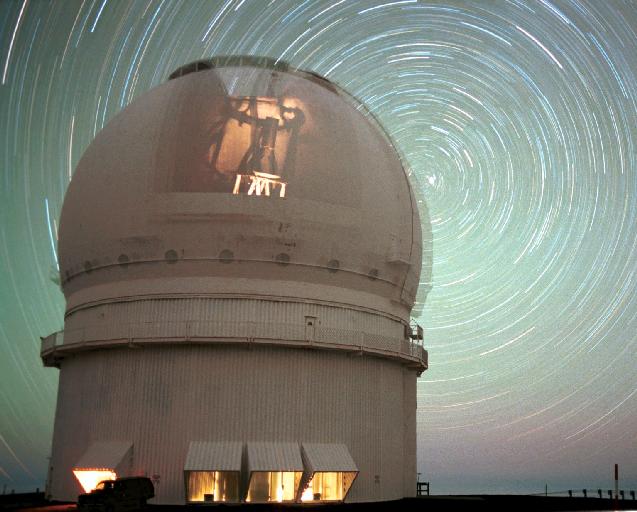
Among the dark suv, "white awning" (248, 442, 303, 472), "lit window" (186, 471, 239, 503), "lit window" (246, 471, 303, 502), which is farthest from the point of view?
"lit window" (246, 471, 303, 502)

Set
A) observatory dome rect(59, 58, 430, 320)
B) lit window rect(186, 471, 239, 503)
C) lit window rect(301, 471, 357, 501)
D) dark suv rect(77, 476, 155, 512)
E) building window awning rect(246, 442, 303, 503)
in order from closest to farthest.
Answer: dark suv rect(77, 476, 155, 512), lit window rect(186, 471, 239, 503), building window awning rect(246, 442, 303, 503), lit window rect(301, 471, 357, 501), observatory dome rect(59, 58, 430, 320)

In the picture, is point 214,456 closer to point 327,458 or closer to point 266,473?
point 266,473

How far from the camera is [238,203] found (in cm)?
2706

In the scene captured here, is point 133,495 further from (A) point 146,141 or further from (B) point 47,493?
(A) point 146,141

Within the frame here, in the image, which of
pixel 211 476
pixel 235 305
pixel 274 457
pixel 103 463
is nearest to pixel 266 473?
pixel 274 457

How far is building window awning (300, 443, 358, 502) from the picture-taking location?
2550 cm

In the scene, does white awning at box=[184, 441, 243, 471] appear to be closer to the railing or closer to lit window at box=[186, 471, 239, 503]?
lit window at box=[186, 471, 239, 503]

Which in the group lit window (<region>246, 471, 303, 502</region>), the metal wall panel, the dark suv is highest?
the metal wall panel

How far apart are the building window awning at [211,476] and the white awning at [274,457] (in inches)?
19.1

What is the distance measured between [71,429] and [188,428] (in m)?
4.97

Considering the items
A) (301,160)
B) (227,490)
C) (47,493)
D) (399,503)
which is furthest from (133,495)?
(301,160)

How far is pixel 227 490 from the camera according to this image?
81.9ft

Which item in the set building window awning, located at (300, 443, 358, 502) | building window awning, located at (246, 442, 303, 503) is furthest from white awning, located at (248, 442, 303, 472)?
building window awning, located at (300, 443, 358, 502)

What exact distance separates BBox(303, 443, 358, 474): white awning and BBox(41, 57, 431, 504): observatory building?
0.18 feet
